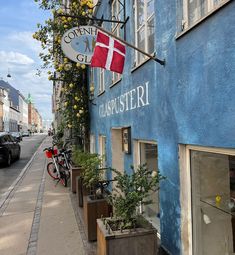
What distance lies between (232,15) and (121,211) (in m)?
2.46

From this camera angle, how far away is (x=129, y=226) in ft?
13.1

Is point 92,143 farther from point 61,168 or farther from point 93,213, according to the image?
point 93,213

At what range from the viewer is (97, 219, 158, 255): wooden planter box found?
3.75 m

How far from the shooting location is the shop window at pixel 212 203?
3.61m

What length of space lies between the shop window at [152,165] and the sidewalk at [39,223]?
1205mm

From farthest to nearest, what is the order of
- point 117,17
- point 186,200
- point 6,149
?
1. point 6,149
2. point 117,17
3. point 186,200

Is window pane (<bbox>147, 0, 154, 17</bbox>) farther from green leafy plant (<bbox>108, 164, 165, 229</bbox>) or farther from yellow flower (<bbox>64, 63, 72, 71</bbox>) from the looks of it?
yellow flower (<bbox>64, 63, 72, 71</bbox>)

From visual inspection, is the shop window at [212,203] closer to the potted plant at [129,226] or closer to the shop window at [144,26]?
the potted plant at [129,226]

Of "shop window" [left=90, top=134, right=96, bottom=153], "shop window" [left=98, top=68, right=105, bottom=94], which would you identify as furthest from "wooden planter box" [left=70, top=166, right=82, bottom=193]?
"shop window" [left=98, top=68, right=105, bottom=94]

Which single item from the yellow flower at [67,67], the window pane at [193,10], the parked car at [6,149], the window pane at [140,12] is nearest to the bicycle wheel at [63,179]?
the yellow flower at [67,67]

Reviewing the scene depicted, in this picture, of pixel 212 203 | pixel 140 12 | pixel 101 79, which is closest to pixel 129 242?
pixel 212 203

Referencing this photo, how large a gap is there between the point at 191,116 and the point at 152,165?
2101 mm

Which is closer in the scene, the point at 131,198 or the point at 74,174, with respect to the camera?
the point at 131,198

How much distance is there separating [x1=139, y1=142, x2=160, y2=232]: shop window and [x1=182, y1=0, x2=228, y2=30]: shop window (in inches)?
84.5
